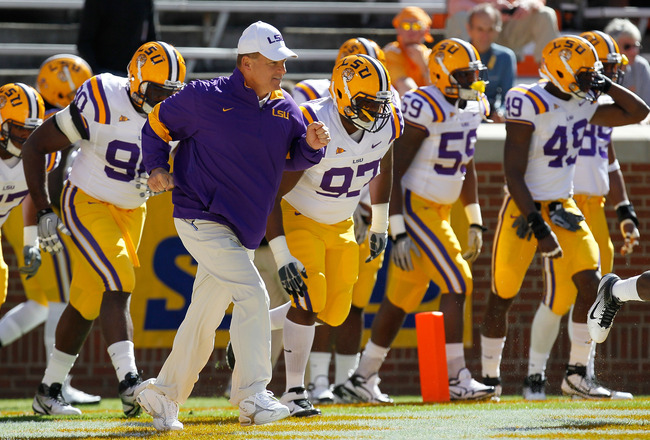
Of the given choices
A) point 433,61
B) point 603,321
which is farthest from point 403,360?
point 603,321

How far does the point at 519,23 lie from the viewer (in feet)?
36.2

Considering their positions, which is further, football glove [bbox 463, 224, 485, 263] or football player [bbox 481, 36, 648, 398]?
football glove [bbox 463, 224, 485, 263]

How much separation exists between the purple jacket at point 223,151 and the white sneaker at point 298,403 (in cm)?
107

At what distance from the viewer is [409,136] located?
772 cm

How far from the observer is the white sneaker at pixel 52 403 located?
7.00 m

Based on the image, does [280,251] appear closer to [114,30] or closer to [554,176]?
[554,176]

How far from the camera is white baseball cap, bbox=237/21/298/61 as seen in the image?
5.52 meters

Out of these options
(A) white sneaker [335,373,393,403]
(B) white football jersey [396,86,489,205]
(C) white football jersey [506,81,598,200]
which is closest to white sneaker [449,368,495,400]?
(A) white sneaker [335,373,393,403]

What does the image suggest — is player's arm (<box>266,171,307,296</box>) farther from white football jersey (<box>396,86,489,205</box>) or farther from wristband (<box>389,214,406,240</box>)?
white football jersey (<box>396,86,489,205</box>)

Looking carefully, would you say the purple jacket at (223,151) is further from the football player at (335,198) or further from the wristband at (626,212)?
the wristband at (626,212)

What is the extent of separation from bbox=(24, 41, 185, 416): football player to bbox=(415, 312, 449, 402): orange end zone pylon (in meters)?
1.75

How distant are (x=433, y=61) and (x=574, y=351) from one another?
205 centimetres

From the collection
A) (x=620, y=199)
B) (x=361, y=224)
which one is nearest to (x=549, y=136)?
(x=620, y=199)

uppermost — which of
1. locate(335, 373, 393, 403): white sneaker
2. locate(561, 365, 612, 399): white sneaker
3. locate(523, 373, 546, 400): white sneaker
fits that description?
locate(561, 365, 612, 399): white sneaker
